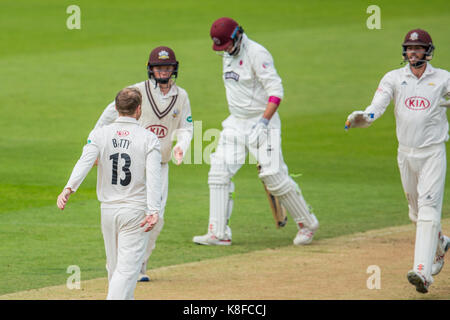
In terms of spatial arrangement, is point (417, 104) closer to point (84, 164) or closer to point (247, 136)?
A: point (247, 136)

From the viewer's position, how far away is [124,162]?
7094 millimetres

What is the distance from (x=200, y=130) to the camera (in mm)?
18625

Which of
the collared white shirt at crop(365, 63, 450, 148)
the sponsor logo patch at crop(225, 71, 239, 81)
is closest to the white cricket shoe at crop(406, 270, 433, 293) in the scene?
the collared white shirt at crop(365, 63, 450, 148)

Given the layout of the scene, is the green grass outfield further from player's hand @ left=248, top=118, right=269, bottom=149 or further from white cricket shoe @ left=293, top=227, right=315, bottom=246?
player's hand @ left=248, top=118, right=269, bottom=149

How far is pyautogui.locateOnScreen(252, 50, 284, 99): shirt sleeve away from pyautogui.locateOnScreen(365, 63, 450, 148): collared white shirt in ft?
6.33

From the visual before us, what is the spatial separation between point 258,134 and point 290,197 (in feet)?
2.64

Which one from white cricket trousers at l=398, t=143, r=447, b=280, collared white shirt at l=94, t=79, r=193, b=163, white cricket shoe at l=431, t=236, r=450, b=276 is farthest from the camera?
collared white shirt at l=94, t=79, r=193, b=163

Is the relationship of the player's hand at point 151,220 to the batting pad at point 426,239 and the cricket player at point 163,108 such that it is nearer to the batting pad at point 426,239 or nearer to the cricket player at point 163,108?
the cricket player at point 163,108

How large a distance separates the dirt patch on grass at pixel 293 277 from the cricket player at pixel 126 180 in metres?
1.10

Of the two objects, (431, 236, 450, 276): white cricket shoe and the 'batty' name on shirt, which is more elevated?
the 'batty' name on shirt

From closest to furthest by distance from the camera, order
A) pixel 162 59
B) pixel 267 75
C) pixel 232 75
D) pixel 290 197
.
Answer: pixel 162 59 < pixel 267 75 < pixel 290 197 < pixel 232 75

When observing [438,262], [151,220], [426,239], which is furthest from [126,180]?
[438,262]

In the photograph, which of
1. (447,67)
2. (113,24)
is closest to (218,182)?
(447,67)

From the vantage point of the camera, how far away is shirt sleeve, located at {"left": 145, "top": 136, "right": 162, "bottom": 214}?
6.98 metres
